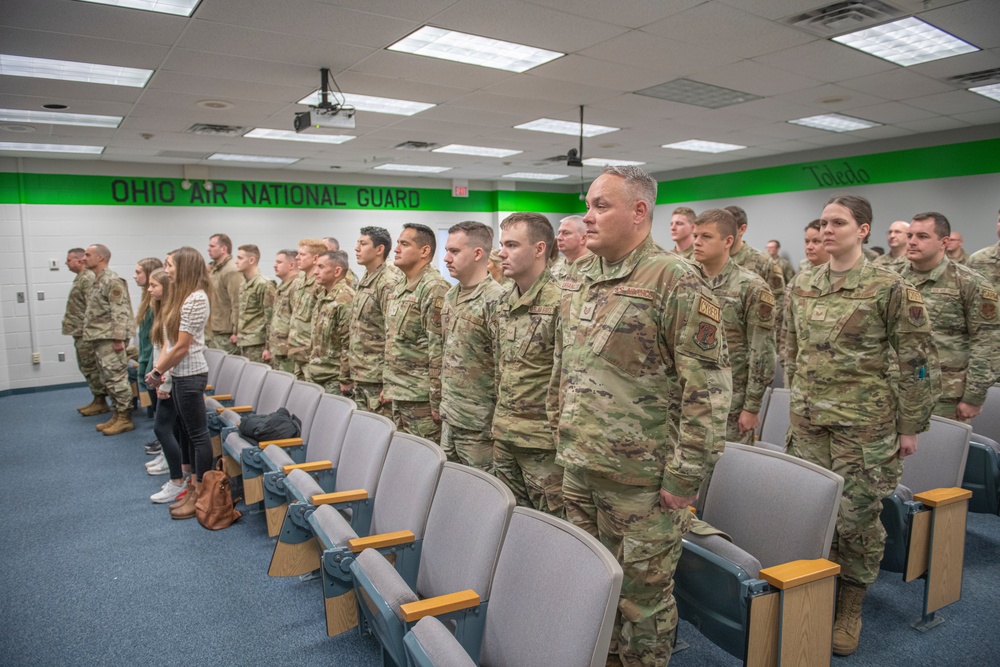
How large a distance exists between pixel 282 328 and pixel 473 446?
334 cm

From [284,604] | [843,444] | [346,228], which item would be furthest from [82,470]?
[346,228]

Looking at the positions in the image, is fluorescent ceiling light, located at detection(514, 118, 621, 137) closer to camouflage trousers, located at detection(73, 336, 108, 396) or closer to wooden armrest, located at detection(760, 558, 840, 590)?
camouflage trousers, located at detection(73, 336, 108, 396)

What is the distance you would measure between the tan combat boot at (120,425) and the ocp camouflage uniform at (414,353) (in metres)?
4.14

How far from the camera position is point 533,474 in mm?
2484

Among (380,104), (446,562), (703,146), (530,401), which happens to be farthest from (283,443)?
(703,146)

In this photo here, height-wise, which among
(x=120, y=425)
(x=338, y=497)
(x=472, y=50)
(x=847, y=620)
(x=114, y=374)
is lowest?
(x=120, y=425)

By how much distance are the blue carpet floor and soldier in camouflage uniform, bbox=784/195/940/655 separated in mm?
420

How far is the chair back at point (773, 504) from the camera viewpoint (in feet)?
6.29

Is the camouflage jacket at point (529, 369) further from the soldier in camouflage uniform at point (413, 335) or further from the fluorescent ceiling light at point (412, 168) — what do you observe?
the fluorescent ceiling light at point (412, 168)

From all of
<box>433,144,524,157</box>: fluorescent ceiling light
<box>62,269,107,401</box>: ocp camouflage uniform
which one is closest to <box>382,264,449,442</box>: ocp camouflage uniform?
<box>62,269,107,401</box>: ocp camouflage uniform

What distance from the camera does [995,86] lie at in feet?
19.4

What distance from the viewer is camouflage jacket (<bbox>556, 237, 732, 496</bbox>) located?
177 cm

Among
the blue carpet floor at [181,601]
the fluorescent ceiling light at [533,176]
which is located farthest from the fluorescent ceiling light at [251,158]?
the blue carpet floor at [181,601]

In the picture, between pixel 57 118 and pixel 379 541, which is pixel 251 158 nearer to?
pixel 57 118
